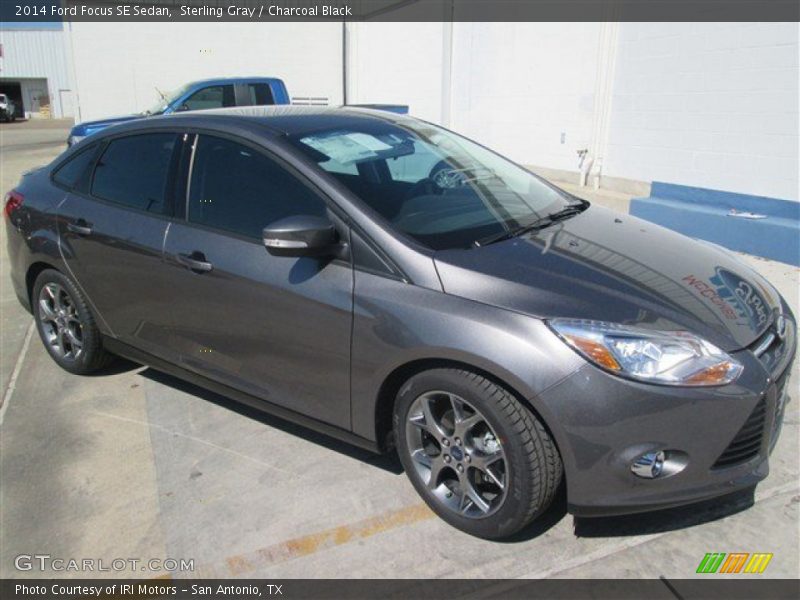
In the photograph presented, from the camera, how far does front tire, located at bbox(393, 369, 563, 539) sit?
2555mm

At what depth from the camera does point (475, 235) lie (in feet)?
10.1

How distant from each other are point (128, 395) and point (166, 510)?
133cm

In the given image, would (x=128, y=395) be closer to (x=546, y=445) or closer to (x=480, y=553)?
(x=480, y=553)

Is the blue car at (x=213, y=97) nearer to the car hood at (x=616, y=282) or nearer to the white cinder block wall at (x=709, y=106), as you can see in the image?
the white cinder block wall at (x=709, y=106)

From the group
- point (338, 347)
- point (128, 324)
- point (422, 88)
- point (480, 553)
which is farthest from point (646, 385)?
point (422, 88)

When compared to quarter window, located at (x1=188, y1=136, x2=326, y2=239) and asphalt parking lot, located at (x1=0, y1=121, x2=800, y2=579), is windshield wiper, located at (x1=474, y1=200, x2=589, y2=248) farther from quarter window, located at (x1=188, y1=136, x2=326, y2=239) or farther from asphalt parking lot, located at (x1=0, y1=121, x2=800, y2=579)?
asphalt parking lot, located at (x1=0, y1=121, x2=800, y2=579)

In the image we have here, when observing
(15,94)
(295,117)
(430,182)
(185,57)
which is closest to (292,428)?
(430,182)

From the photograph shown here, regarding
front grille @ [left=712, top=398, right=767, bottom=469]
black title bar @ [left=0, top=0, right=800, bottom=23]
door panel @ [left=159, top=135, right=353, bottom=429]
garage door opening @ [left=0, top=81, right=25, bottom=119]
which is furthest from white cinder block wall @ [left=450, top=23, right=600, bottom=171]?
garage door opening @ [left=0, top=81, right=25, bottom=119]

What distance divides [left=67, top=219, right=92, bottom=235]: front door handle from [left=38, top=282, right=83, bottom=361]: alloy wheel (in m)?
0.43

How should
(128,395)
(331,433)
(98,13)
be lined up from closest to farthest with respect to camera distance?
1. (331,433)
2. (128,395)
3. (98,13)

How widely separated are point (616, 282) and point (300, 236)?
1.29 m

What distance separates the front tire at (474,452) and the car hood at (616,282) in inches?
14.4

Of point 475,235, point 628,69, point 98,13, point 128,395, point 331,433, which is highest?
point 98,13

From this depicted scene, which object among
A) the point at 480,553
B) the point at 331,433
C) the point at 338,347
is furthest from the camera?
the point at 331,433
